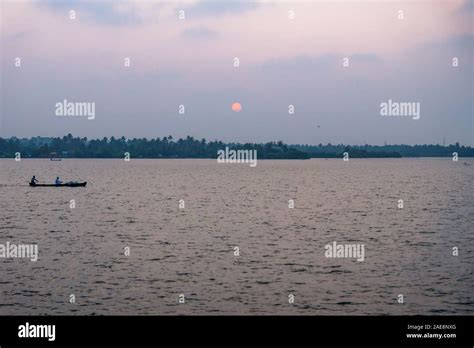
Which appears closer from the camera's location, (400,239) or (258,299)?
(258,299)

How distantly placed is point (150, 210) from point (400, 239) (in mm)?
45101

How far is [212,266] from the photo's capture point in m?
45.9

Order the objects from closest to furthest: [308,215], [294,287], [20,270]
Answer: [294,287], [20,270], [308,215]
